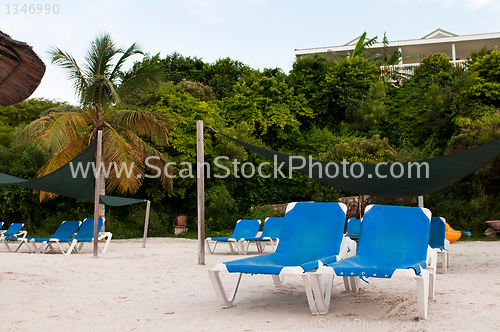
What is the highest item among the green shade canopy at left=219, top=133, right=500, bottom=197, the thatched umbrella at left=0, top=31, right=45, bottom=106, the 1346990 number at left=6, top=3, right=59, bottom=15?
the 1346990 number at left=6, top=3, right=59, bottom=15

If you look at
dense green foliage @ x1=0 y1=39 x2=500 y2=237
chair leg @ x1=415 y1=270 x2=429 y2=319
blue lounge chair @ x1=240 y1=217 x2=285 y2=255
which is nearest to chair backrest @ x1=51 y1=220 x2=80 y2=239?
blue lounge chair @ x1=240 y1=217 x2=285 y2=255

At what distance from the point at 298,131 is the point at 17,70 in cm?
1387

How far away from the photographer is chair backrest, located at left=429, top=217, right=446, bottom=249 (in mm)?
5461

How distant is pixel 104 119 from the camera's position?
11188mm

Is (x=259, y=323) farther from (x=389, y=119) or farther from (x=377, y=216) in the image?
(x=389, y=119)

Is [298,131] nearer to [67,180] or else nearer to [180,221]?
[180,221]

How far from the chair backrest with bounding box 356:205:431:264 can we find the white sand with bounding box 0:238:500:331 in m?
0.39

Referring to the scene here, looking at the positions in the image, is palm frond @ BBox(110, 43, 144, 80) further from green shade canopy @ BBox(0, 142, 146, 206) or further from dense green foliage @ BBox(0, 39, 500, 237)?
green shade canopy @ BBox(0, 142, 146, 206)

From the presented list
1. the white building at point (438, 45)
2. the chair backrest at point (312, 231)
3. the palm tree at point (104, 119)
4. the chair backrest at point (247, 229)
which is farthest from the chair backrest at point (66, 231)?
the white building at point (438, 45)

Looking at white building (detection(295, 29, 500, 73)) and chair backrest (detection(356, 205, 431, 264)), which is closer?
chair backrest (detection(356, 205, 431, 264))

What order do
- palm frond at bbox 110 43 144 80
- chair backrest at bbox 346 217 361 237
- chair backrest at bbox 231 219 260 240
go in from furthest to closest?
palm frond at bbox 110 43 144 80 < chair backrest at bbox 231 219 260 240 < chair backrest at bbox 346 217 361 237

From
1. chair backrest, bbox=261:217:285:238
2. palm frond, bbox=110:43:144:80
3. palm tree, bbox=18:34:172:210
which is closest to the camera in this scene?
chair backrest, bbox=261:217:285:238

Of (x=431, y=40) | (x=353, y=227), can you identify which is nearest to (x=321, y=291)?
(x=353, y=227)

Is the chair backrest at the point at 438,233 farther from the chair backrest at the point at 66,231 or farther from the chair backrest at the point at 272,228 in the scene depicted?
the chair backrest at the point at 66,231
